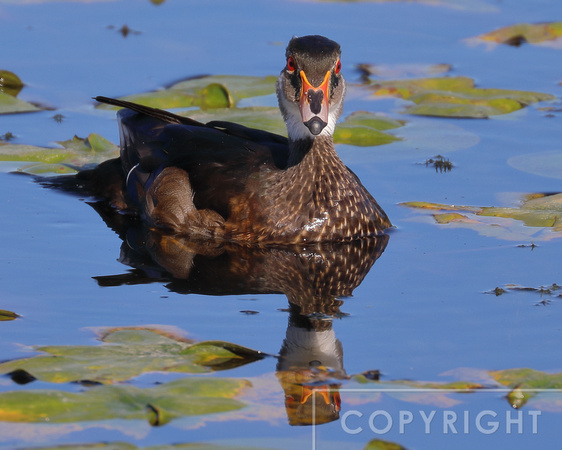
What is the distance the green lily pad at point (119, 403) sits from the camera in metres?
5.86

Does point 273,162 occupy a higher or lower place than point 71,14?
lower

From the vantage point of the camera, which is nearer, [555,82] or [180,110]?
[180,110]

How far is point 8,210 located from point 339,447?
520 centimetres

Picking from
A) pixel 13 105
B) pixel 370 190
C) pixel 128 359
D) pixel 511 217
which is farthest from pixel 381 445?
pixel 13 105

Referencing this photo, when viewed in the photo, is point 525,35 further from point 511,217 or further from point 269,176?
point 269,176

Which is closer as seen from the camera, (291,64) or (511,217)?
(291,64)

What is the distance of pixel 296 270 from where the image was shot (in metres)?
8.80

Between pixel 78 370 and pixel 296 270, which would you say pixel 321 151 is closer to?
pixel 296 270

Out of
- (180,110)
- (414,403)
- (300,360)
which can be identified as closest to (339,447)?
(414,403)

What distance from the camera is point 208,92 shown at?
41.4 ft

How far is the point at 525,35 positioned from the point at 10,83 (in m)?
7.18

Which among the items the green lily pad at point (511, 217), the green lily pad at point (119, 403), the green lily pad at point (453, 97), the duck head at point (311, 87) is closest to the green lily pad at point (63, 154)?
the duck head at point (311, 87)

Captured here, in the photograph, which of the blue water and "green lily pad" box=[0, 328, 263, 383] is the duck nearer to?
the blue water

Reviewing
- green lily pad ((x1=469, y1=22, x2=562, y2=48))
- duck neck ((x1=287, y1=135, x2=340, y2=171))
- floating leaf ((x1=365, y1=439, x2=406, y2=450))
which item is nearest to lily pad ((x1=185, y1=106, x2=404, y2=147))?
duck neck ((x1=287, y1=135, x2=340, y2=171))
